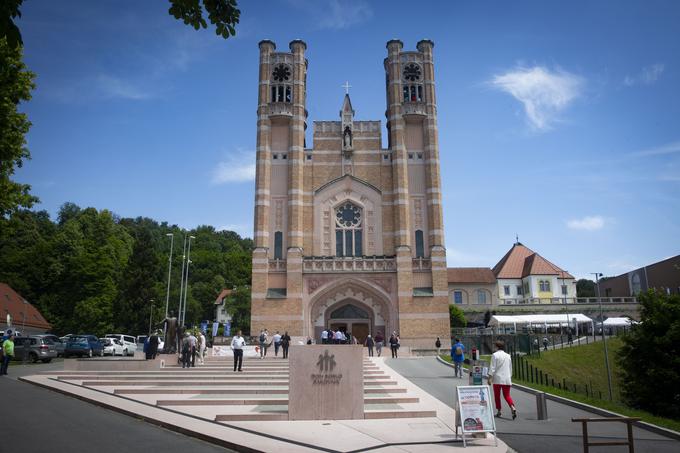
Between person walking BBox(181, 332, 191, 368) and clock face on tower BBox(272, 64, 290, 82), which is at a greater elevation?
clock face on tower BBox(272, 64, 290, 82)

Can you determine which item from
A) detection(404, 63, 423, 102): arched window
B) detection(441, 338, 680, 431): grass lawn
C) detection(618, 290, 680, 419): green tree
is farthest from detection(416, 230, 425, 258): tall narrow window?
detection(618, 290, 680, 419): green tree

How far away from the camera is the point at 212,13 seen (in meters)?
7.47

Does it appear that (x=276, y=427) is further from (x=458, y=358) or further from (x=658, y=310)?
(x=658, y=310)

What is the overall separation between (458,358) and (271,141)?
28422mm

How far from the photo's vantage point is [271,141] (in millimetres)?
44344

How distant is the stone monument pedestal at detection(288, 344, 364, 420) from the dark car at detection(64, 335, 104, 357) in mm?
26163

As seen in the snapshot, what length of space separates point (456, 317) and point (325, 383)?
4823 centimetres

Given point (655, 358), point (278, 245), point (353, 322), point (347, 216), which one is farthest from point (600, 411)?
point (278, 245)

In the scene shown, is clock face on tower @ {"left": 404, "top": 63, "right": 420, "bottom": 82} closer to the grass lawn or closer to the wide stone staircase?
the grass lawn

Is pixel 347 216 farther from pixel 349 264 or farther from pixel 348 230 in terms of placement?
pixel 349 264

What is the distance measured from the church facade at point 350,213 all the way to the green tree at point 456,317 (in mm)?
18065

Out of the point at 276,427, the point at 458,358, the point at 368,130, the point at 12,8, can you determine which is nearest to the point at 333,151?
the point at 368,130

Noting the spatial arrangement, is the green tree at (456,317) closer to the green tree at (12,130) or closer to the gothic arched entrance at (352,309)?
the gothic arched entrance at (352,309)

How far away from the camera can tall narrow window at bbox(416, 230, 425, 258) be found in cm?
4219
